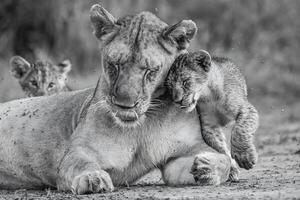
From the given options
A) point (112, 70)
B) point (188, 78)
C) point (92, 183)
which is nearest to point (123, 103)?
point (112, 70)

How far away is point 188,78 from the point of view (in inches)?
239

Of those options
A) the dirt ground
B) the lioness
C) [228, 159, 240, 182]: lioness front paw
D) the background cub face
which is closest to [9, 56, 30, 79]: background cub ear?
the background cub face

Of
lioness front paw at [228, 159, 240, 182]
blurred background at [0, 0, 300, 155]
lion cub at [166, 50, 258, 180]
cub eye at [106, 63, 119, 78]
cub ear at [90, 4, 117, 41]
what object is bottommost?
blurred background at [0, 0, 300, 155]

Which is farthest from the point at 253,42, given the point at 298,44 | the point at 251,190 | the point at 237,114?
the point at 251,190

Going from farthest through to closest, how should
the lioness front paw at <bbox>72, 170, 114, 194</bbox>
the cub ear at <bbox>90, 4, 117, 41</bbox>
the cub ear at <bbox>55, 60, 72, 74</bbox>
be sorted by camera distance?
the cub ear at <bbox>55, 60, 72, 74</bbox> → the cub ear at <bbox>90, 4, 117, 41</bbox> → the lioness front paw at <bbox>72, 170, 114, 194</bbox>

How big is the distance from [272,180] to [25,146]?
6.22ft

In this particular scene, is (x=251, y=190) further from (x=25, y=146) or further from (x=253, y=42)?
(x=253, y=42)

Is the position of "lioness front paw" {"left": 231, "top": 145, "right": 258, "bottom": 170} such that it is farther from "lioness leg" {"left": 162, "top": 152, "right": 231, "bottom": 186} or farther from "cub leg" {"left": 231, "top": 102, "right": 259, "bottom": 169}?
"lioness leg" {"left": 162, "top": 152, "right": 231, "bottom": 186}

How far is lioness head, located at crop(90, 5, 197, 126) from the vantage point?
17.5 ft

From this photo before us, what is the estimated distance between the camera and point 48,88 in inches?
390

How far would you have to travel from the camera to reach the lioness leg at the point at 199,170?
5.47 m

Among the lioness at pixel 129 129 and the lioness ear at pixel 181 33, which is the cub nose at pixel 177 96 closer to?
the lioness at pixel 129 129

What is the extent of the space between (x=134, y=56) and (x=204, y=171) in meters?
0.88

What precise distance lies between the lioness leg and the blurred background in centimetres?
749
